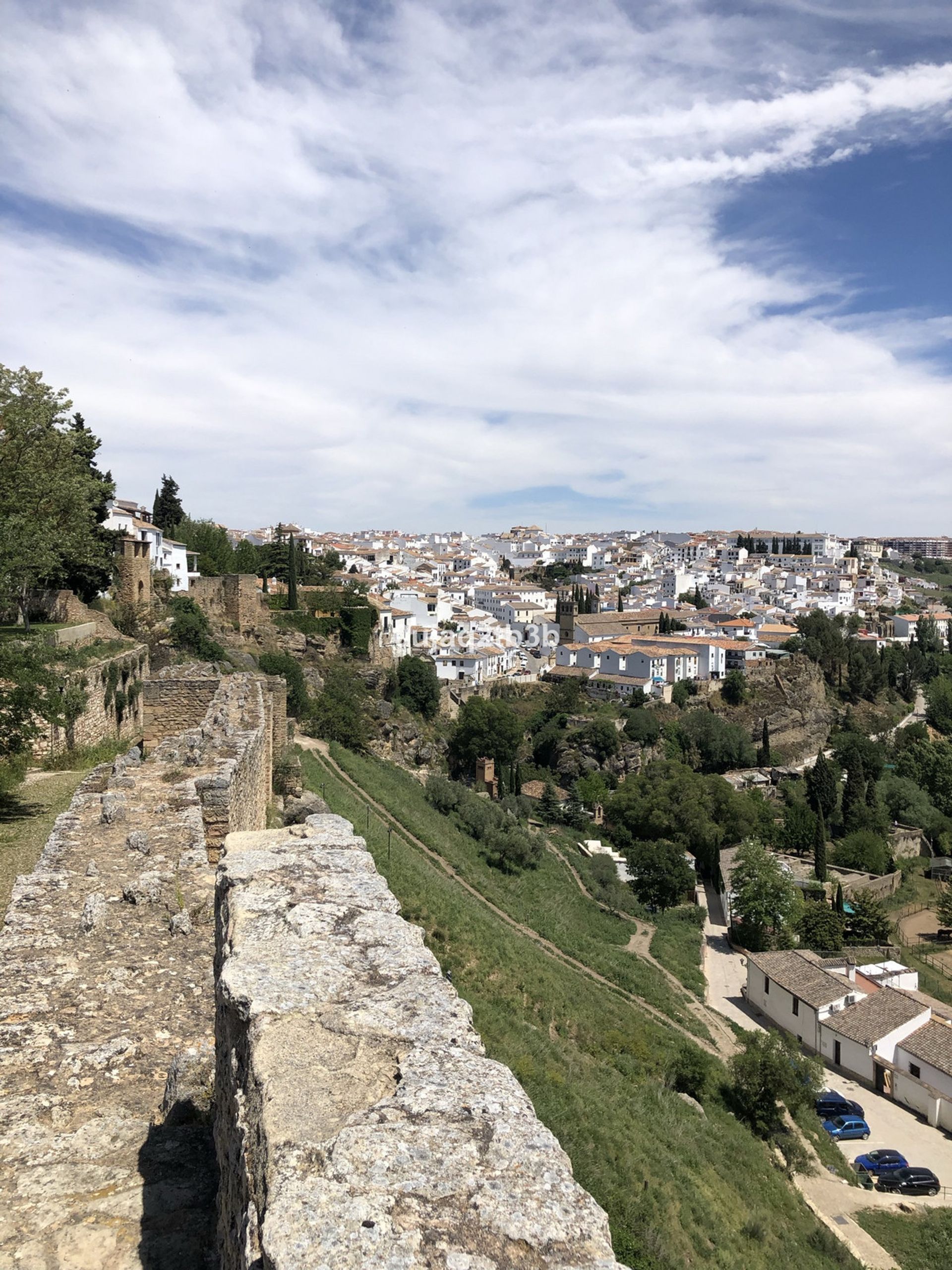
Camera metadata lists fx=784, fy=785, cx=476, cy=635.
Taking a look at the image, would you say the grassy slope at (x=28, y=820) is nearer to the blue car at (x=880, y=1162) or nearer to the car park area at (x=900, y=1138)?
the car park area at (x=900, y=1138)

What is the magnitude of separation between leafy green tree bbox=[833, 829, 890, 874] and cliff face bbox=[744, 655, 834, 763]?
1624 centimetres

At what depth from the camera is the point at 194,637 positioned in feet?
86.1

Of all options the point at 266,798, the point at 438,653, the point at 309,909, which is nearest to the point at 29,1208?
the point at 309,909

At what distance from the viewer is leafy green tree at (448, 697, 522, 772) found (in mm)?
45500

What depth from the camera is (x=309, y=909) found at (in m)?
3.30

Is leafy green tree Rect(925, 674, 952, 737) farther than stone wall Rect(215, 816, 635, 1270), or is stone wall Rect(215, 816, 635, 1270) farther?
leafy green tree Rect(925, 674, 952, 737)

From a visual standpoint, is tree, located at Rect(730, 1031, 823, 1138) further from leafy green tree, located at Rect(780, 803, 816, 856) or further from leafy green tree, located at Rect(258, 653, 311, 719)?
leafy green tree, located at Rect(780, 803, 816, 856)

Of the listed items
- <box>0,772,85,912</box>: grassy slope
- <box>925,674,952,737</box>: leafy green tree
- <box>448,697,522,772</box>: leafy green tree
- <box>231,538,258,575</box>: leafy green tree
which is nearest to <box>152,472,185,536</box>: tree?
<box>231,538,258,575</box>: leafy green tree

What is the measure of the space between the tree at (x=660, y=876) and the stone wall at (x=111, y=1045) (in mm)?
27909

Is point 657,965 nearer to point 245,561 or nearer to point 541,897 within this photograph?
point 541,897

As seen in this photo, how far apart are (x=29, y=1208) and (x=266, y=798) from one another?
10.2 meters

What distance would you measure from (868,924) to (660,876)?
8021 mm

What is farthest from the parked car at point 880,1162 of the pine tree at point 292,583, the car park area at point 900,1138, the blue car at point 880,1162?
the pine tree at point 292,583

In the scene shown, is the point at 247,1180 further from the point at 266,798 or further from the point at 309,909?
the point at 266,798
